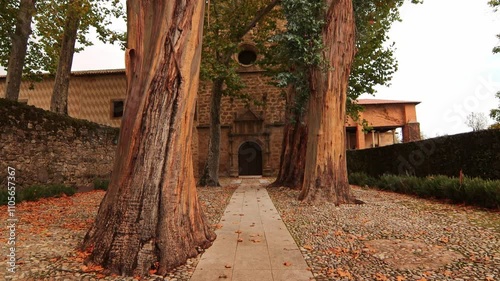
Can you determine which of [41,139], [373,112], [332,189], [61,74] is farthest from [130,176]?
[373,112]

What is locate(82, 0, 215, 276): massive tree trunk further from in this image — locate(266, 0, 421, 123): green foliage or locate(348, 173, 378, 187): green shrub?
locate(348, 173, 378, 187): green shrub

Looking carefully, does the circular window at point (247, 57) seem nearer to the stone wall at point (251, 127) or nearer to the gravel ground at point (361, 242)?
the stone wall at point (251, 127)

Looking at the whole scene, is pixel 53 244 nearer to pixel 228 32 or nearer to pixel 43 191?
pixel 43 191

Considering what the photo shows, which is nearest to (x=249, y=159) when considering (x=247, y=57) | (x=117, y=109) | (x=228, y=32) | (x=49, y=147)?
(x=247, y=57)

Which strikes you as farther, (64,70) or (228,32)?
(228,32)

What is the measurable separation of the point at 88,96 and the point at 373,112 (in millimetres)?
21559

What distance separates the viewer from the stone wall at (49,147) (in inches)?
304

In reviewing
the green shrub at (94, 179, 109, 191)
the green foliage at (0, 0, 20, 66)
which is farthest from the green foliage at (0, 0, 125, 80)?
the green shrub at (94, 179, 109, 191)

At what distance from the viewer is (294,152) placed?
11.3 m

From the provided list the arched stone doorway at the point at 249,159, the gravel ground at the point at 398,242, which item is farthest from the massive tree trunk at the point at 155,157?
the arched stone doorway at the point at 249,159

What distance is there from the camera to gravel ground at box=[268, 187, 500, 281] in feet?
9.57

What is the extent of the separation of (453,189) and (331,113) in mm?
3565

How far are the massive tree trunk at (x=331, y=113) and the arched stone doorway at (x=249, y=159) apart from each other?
12518 mm

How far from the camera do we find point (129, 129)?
3.39 meters
